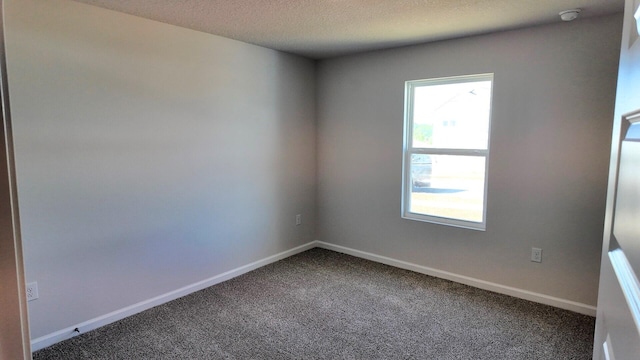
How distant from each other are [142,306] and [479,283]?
2950mm

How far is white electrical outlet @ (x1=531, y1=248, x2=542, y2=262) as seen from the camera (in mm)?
3035

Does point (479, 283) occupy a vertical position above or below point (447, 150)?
below

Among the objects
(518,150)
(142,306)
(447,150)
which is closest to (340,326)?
(142,306)

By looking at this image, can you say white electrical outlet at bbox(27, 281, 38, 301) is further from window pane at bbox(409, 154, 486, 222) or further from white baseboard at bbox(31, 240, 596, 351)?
window pane at bbox(409, 154, 486, 222)

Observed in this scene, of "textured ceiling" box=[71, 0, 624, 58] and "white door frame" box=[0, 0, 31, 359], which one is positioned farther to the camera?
"textured ceiling" box=[71, 0, 624, 58]

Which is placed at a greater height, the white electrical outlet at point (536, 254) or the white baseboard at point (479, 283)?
the white electrical outlet at point (536, 254)

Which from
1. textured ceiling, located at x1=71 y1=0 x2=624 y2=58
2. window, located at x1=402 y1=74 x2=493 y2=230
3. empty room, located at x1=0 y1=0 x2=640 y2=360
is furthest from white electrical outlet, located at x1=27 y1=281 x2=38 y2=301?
window, located at x1=402 y1=74 x2=493 y2=230

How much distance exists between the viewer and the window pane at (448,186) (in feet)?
11.2

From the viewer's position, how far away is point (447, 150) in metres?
3.54

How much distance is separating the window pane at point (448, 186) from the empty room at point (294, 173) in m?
0.02

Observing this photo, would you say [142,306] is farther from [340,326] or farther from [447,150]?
[447,150]

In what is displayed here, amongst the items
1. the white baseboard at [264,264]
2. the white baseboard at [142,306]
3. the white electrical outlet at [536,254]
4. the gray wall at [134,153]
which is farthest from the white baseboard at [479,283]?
the gray wall at [134,153]

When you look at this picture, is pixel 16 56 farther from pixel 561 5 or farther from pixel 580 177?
pixel 580 177

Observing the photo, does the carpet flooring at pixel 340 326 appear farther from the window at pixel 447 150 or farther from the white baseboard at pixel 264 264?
the window at pixel 447 150
